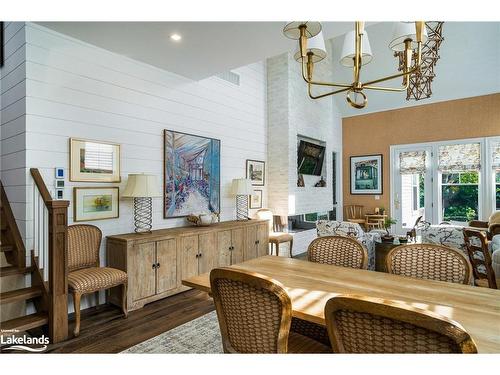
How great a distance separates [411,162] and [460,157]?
101 cm

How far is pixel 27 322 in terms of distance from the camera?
2.41 meters

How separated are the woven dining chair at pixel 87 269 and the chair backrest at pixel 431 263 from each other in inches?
97.2

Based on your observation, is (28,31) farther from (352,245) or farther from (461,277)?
(461,277)

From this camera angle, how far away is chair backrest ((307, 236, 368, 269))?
2.20 m

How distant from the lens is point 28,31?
2.88 m

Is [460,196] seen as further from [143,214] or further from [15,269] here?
[15,269]

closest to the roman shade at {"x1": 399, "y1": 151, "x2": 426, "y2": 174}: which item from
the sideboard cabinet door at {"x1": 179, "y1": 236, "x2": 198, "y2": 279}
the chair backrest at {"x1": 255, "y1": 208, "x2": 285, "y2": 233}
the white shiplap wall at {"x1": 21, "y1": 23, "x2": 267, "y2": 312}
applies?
the chair backrest at {"x1": 255, "y1": 208, "x2": 285, "y2": 233}

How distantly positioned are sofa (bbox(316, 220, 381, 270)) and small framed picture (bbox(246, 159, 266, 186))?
1.75 meters

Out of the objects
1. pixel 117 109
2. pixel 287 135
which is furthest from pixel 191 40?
pixel 287 135

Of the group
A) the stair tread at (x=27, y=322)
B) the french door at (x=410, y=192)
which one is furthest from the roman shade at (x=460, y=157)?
the stair tread at (x=27, y=322)

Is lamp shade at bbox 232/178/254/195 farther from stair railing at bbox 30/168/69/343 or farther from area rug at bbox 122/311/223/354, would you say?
stair railing at bbox 30/168/69/343

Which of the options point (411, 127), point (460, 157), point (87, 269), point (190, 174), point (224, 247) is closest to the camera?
point (87, 269)

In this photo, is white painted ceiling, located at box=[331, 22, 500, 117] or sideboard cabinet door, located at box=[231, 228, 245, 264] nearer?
sideboard cabinet door, located at box=[231, 228, 245, 264]
